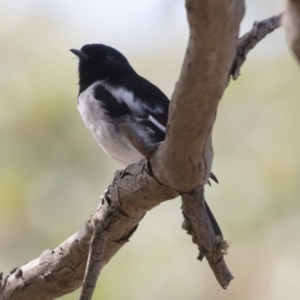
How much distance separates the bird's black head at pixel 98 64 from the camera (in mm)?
3680

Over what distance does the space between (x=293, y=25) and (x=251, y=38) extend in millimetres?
513

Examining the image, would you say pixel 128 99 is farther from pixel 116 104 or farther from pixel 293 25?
pixel 293 25

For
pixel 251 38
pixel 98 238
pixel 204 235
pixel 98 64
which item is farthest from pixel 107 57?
pixel 251 38

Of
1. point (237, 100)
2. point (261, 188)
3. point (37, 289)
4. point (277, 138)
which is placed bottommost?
point (37, 289)

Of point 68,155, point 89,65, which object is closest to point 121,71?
point 89,65

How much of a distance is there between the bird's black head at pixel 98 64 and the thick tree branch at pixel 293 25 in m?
2.36

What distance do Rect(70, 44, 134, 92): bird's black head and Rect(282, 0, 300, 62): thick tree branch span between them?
236 cm

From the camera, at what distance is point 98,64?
3.72 m

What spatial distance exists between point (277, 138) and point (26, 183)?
5.54ft

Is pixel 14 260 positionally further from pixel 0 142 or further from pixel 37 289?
pixel 37 289

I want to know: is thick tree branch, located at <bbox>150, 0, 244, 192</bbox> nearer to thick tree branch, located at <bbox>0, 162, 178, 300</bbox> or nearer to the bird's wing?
thick tree branch, located at <bbox>0, 162, 178, 300</bbox>

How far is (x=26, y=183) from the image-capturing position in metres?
4.36

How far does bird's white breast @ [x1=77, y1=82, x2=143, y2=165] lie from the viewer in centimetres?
319

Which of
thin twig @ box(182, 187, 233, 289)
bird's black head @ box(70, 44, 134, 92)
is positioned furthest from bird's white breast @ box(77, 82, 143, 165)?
thin twig @ box(182, 187, 233, 289)
